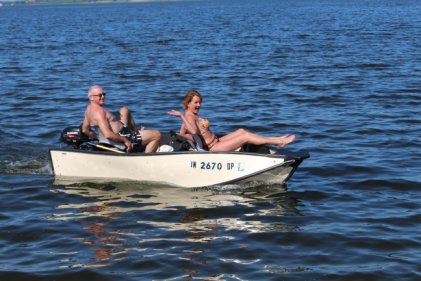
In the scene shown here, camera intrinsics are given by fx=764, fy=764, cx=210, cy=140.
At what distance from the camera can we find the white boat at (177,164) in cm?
1185

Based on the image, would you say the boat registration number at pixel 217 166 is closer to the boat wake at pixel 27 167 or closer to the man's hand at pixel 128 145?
the man's hand at pixel 128 145

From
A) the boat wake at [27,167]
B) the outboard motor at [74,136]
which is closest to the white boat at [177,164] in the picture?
the outboard motor at [74,136]

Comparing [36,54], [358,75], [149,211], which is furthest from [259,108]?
[36,54]

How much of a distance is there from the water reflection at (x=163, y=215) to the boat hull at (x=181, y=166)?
173 mm

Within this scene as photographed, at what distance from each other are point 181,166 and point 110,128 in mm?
1342

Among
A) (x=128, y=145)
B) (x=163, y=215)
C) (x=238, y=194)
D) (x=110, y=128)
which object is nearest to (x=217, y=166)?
(x=238, y=194)

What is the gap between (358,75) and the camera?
26.1 metres

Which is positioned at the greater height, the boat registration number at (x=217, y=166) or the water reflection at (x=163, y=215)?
the boat registration number at (x=217, y=166)

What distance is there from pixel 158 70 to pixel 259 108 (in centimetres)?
1029

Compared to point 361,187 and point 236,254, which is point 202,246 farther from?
point 361,187

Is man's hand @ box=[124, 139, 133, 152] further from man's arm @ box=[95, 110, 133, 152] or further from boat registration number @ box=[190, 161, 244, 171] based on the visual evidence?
boat registration number @ box=[190, 161, 244, 171]

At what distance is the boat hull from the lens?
1185cm

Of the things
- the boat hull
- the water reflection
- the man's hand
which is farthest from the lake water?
the man's hand

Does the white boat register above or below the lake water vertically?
above
